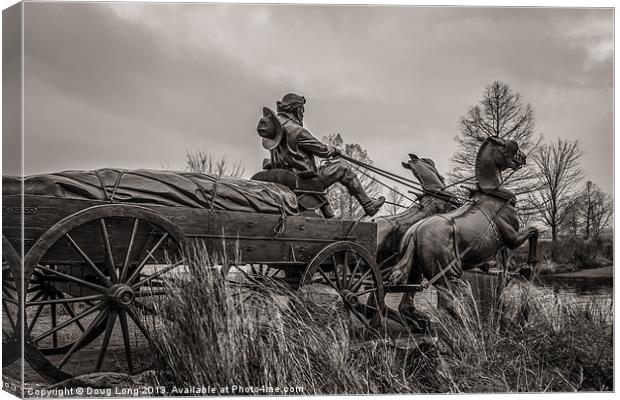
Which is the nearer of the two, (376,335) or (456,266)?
(376,335)

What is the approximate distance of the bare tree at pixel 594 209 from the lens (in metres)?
6.97

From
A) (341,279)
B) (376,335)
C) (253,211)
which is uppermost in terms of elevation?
(253,211)

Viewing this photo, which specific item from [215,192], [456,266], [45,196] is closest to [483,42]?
[456,266]

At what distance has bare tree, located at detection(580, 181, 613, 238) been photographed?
6969 millimetres

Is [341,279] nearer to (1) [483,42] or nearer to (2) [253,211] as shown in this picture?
(2) [253,211]

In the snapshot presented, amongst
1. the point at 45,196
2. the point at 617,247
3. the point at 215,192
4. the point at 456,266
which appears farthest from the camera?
the point at 456,266

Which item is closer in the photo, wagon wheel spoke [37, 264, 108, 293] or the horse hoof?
wagon wheel spoke [37, 264, 108, 293]

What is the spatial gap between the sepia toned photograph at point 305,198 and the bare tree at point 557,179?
0.03m

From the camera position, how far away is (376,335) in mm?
6797

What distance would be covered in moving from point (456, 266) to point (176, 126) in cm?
291

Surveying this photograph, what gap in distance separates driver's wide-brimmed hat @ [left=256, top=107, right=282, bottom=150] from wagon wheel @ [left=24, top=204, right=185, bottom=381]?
1.69 meters

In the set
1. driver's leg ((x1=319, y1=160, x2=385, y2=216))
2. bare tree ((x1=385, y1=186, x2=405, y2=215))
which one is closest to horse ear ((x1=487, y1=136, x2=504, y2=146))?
bare tree ((x1=385, y1=186, x2=405, y2=215))

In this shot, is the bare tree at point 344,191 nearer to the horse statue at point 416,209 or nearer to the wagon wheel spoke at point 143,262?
the horse statue at point 416,209

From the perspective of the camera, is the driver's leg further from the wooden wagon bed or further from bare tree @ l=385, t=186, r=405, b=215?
the wooden wagon bed
